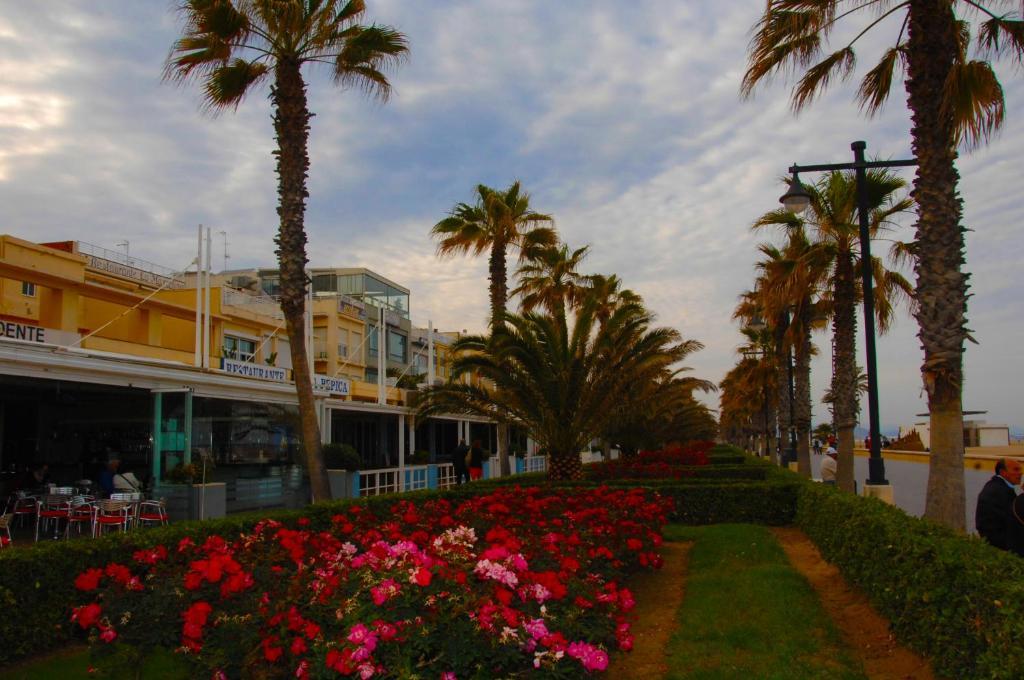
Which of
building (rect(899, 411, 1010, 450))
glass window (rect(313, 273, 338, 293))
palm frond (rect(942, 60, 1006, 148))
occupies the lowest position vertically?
building (rect(899, 411, 1010, 450))

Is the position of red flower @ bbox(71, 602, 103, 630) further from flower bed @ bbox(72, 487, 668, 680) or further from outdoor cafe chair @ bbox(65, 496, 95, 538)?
outdoor cafe chair @ bbox(65, 496, 95, 538)

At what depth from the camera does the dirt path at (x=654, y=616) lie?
260 inches

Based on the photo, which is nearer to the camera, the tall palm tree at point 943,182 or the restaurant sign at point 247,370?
the tall palm tree at point 943,182

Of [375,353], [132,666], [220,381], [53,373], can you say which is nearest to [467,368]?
[220,381]

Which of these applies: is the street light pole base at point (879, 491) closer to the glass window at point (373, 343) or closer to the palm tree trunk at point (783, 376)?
the palm tree trunk at point (783, 376)

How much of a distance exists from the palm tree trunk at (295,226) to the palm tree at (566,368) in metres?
4.12

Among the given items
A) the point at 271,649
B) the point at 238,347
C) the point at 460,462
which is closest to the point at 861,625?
the point at 271,649

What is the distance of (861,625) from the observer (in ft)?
24.8

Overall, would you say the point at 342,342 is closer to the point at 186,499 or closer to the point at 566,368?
the point at 566,368

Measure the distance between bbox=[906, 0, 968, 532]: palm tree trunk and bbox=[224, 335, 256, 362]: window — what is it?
103ft

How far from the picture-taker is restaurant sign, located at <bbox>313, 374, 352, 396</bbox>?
22594 millimetres

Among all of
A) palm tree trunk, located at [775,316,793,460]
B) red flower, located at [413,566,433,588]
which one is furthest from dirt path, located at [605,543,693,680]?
palm tree trunk, located at [775,316,793,460]

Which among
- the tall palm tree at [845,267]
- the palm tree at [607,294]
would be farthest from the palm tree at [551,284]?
the tall palm tree at [845,267]

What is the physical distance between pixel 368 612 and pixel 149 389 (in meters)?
11.8
